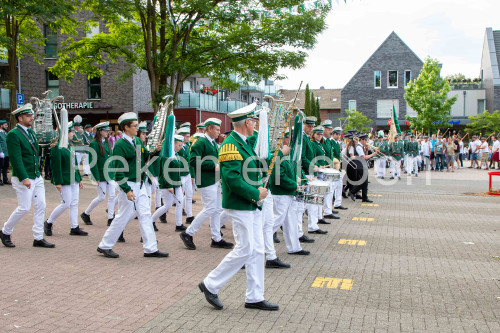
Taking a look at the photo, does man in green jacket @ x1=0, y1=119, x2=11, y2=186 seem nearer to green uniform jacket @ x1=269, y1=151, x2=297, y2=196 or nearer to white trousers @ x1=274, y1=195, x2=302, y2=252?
white trousers @ x1=274, y1=195, x2=302, y2=252

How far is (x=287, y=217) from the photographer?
25.2 feet

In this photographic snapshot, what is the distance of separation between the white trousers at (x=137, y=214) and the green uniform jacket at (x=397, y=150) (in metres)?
18.7

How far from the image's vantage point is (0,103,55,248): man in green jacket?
7.66 meters

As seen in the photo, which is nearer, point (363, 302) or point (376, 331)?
point (376, 331)

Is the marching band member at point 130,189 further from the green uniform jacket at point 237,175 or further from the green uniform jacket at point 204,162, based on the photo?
the green uniform jacket at point 237,175

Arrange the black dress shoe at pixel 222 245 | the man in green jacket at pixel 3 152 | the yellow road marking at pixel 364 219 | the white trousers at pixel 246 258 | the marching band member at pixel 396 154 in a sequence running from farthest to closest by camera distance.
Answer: the marching band member at pixel 396 154
the man in green jacket at pixel 3 152
the yellow road marking at pixel 364 219
the black dress shoe at pixel 222 245
the white trousers at pixel 246 258

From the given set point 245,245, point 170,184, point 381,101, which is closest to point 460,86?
point 381,101

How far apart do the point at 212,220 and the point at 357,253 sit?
2.50 m

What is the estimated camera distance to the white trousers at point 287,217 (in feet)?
24.4

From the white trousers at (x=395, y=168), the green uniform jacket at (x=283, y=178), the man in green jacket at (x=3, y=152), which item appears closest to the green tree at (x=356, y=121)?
the white trousers at (x=395, y=168)

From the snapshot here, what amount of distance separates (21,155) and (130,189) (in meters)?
1.98

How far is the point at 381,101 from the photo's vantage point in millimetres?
54375

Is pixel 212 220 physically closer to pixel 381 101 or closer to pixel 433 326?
pixel 433 326

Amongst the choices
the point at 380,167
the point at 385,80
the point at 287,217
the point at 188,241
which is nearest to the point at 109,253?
the point at 188,241
